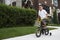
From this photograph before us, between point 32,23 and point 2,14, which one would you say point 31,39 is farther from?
point 32,23

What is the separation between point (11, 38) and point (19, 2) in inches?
712

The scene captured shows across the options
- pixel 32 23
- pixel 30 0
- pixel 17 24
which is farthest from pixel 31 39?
pixel 30 0

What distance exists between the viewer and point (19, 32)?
48.3ft

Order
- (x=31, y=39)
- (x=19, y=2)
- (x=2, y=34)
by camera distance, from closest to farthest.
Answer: (x=31, y=39) → (x=2, y=34) → (x=19, y=2)

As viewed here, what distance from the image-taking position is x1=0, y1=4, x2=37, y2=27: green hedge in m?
17.2

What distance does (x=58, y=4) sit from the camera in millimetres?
41562

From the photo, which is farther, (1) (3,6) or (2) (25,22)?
(2) (25,22)

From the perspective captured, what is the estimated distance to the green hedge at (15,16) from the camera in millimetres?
→ 17219

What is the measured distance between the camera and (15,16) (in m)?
18.6

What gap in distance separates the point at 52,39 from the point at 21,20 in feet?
26.2

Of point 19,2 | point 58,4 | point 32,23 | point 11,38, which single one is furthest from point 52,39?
point 58,4

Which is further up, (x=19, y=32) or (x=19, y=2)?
(x=19, y=2)

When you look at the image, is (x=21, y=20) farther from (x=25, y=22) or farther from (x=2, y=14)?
(x=2, y=14)

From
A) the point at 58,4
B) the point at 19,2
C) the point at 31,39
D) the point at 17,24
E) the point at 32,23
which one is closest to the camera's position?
the point at 31,39
